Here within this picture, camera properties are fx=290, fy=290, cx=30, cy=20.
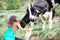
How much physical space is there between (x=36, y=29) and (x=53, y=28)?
0.53 metres

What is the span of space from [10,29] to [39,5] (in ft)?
5.23

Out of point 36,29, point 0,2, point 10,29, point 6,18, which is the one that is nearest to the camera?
point 10,29

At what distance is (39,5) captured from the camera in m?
7.52

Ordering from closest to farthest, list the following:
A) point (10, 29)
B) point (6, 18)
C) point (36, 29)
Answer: point (10, 29) < point (36, 29) < point (6, 18)

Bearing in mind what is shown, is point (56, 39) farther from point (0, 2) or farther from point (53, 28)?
point (0, 2)

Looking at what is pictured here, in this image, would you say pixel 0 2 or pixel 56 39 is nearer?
pixel 56 39

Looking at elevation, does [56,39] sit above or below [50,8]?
below

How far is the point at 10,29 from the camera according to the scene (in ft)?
20.3

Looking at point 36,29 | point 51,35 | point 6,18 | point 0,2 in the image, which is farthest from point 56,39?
point 0,2

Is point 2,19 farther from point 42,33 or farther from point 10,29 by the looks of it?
point 10,29

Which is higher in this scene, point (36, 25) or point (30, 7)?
point (30, 7)

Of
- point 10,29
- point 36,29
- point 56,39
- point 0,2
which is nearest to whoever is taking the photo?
point 10,29

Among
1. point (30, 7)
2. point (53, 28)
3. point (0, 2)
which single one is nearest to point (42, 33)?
point (53, 28)

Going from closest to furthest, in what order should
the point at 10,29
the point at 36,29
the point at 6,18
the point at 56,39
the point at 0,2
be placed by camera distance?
the point at 10,29 < the point at 56,39 < the point at 36,29 < the point at 6,18 < the point at 0,2
